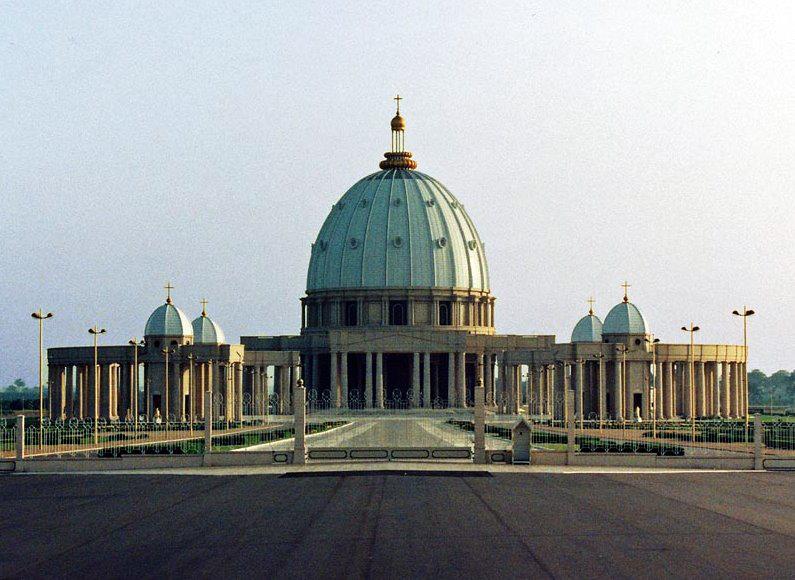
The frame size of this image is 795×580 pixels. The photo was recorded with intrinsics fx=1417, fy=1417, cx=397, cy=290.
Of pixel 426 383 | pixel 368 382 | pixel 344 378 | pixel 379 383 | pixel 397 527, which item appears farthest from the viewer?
pixel 344 378

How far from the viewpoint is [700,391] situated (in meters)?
134

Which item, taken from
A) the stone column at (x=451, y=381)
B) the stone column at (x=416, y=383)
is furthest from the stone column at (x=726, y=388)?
the stone column at (x=416, y=383)

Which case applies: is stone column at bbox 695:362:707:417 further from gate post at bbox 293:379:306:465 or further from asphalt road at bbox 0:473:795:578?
asphalt road at bbox 0:473:795:578

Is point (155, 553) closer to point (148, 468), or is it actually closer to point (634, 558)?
point (634, 558)

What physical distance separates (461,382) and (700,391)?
2298 centimetres

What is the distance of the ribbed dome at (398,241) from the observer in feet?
503

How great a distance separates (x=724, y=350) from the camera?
135 meters

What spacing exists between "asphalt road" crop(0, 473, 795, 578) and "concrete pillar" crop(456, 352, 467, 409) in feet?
286

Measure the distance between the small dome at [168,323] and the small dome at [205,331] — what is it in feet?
44.8

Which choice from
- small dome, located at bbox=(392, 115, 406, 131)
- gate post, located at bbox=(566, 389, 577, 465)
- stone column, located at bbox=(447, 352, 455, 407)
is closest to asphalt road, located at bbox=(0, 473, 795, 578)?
gate post, located at bbox=(566, 389, 577, 465)

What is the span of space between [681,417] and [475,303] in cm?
2965

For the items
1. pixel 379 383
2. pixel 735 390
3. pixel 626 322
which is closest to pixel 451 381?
pixel 379 383

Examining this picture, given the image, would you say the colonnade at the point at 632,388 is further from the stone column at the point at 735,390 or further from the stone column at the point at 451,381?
the stone column at the point at 451,381

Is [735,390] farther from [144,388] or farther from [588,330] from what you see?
[144,388]
